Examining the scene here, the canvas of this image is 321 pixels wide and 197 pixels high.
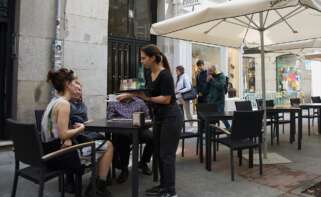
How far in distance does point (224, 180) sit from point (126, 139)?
1.45 metres

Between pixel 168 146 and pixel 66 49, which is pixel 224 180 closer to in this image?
pixel 168 146

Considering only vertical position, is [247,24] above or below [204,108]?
above

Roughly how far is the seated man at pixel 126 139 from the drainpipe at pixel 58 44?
2.61 meters

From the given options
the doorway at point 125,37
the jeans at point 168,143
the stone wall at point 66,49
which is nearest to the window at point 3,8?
the stone wall at point 66,49

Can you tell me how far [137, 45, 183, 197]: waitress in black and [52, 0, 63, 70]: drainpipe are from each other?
3751 mm

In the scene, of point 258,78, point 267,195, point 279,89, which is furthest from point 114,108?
point 279,89

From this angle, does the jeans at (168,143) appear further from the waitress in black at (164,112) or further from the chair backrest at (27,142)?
the chair backrest at (27,142)

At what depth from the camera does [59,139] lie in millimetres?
3398

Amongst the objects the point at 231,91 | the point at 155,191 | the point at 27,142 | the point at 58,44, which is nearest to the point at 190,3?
the point at 58,44

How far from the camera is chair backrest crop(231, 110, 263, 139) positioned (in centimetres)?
479

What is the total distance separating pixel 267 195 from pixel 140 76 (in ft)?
19.3

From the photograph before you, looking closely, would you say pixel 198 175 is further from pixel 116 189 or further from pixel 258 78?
pixel 258 78

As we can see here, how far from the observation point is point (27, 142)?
123 inches

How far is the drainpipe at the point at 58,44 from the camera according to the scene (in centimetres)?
708
